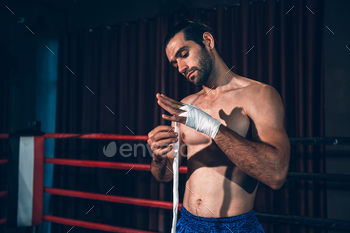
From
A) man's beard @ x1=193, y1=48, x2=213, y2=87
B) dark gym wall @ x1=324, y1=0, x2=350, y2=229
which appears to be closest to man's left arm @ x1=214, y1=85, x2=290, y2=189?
man's beard @ x1=193, y1=48, x2=213, y2=87

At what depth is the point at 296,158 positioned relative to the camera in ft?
5.24

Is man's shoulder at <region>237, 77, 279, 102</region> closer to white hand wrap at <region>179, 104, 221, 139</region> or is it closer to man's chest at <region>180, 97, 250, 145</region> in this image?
man's chest at <region>180, 97, 250, 145</region>

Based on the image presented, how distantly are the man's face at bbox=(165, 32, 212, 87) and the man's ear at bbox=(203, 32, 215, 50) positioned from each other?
4cm

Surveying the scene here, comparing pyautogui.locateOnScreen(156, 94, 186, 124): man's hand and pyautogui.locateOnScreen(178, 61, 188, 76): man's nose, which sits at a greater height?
pyautogui.locateOnScreen(178, 61, 188, 76): man's nose

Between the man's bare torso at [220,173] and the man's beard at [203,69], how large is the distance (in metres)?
0.12

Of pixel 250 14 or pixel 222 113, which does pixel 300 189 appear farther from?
pixel 250 14

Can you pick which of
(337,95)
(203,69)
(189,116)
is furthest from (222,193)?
(337,95)

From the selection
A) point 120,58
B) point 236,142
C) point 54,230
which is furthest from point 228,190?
point 54,230

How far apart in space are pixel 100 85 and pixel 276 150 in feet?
6.20

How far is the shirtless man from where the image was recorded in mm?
852

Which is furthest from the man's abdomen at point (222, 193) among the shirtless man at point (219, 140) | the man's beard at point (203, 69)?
the man's beard at point (203, 69)

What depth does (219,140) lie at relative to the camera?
86 cm

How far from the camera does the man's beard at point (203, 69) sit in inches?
43.6

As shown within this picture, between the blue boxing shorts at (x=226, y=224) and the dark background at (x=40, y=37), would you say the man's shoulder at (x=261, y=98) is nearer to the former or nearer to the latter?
the blue boxing shorts at (x=226, y=224)
